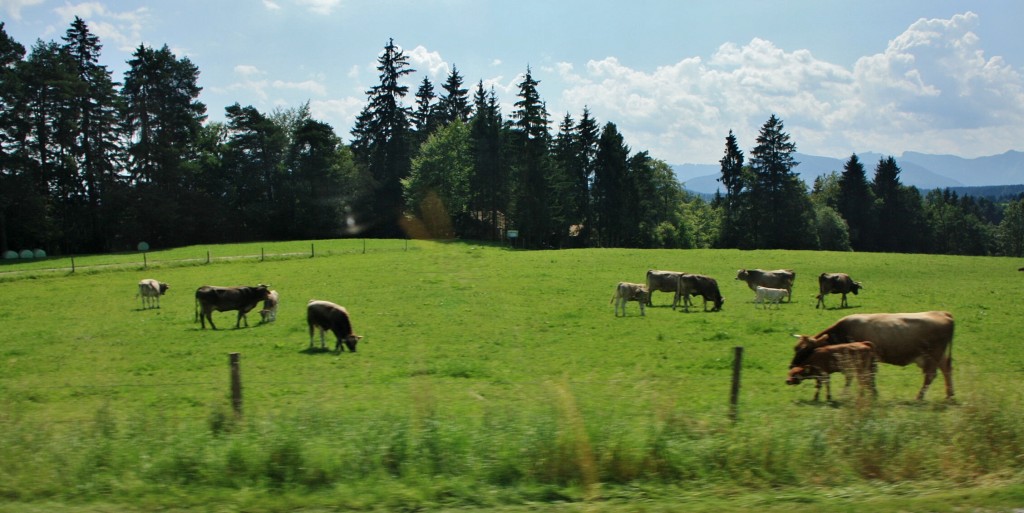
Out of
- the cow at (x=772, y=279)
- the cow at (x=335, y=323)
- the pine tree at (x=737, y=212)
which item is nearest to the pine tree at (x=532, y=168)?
the pine tree at (x=737, y=212)

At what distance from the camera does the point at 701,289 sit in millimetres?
27406

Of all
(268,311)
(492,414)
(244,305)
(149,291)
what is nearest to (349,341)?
(268,311)

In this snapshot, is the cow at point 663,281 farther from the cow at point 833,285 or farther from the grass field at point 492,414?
the cow at point 833,285

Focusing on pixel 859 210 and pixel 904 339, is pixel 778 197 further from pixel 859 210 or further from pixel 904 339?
pixel 904 339

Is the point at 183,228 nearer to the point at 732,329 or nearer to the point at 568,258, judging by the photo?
the point at 568,258

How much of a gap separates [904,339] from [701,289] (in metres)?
14.5

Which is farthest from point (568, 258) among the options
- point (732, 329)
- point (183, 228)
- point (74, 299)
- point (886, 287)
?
point (183, 228)

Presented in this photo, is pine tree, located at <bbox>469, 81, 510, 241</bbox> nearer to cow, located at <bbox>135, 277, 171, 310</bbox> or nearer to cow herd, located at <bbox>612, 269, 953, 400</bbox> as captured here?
cow, located at <bbox>135, 277, 171, 310</bbox>

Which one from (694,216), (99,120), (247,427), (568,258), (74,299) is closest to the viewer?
(247,427)

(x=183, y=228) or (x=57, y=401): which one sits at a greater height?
(x=183, y=228)

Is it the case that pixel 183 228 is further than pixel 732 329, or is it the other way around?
pixel 183 228

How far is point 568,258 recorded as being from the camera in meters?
47.7

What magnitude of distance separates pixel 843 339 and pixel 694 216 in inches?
3704

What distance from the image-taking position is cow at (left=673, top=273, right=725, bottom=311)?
27141 millimetres
